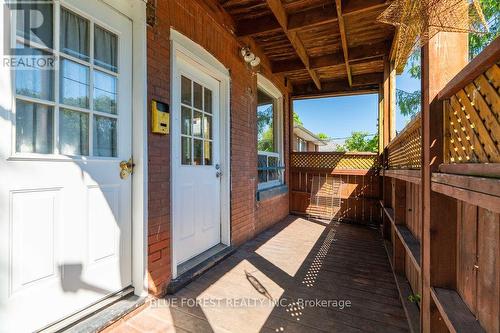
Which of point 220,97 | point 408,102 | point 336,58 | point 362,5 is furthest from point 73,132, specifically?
point 408,102

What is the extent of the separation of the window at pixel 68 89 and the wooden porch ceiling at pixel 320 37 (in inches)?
71.2

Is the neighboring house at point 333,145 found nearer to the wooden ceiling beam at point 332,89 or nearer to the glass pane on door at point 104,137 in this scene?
the wooden ceiling beam at point 332,89

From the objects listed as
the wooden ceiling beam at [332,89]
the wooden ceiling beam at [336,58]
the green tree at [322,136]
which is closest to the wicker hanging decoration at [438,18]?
the wooden ceiling beam at [336,58]

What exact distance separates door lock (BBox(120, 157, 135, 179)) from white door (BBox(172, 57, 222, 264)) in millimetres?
415

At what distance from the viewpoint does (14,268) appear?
51.0 inches

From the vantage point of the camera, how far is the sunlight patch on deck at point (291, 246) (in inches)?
113

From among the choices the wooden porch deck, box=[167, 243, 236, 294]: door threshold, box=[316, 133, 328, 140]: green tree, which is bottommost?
the wooden porch deck

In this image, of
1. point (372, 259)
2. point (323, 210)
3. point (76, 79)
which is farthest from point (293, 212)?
point (76, 79)

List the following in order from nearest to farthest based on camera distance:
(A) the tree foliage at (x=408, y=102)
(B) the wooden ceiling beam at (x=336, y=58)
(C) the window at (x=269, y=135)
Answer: (B) the wooden ceiling beam at (x=336, y=58) → (C) the window at (x=269, y=135) → (A) the tree foliage at (x=408, y=102)

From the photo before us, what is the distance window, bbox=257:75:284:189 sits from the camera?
4.45 metres

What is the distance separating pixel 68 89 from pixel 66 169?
0.50 meters

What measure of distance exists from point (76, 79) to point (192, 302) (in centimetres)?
181

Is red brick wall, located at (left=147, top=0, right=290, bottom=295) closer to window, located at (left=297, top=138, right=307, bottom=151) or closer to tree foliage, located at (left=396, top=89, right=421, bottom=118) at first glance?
tree foliage, located at (left=396, top=89, right=421, bottom=118)

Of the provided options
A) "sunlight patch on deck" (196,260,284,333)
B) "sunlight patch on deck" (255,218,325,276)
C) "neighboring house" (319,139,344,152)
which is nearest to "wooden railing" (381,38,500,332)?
"sunlight patch on deck" (196,260,284,333)
